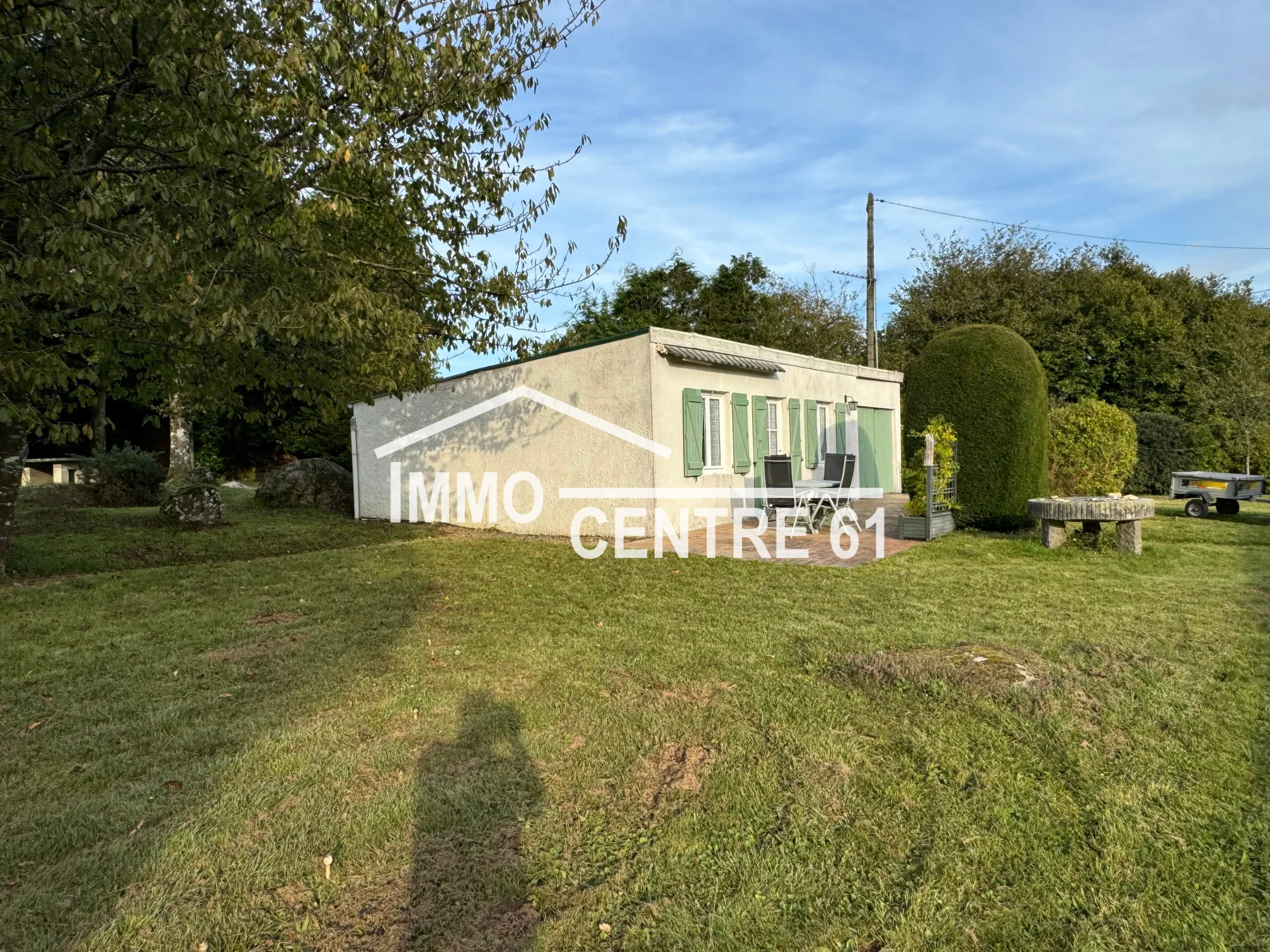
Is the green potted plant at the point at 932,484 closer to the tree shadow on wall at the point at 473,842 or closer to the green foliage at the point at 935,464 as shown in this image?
the green foliage at the point at 935,464

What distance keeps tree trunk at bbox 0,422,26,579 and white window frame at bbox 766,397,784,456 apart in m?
9.81

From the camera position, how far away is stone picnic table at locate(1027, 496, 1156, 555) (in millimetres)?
7715

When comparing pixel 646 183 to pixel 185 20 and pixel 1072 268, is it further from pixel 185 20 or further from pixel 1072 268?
pixel 1072 268

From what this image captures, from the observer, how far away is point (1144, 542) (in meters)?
8.84

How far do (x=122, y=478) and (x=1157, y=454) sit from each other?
21587 mm

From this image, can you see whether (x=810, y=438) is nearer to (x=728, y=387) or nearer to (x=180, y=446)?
(x=728, y=387)

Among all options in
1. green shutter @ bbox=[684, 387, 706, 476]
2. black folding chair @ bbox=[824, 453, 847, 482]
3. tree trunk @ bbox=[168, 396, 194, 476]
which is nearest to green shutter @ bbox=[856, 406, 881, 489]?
black folding chair @ bbox=[824, 453, 847, 482]

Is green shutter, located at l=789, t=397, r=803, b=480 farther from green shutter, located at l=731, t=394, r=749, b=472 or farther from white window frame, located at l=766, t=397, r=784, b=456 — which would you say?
green shutter, located at l=731, t=394, r=749, b=472

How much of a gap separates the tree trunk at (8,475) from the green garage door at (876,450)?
1392cm

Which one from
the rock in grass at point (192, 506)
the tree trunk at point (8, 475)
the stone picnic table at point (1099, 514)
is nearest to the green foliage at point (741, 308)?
the rock in grass at point (192, 506)

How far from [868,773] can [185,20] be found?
5821 millimetres

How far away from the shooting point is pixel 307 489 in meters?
15.5

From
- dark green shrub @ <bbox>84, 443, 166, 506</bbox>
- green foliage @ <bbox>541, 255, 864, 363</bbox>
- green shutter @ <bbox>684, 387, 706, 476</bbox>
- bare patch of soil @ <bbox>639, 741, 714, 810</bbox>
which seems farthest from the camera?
green foliage @ <bbox>541, 255, 864, 363</bbox>

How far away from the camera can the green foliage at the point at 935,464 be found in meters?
9.44
